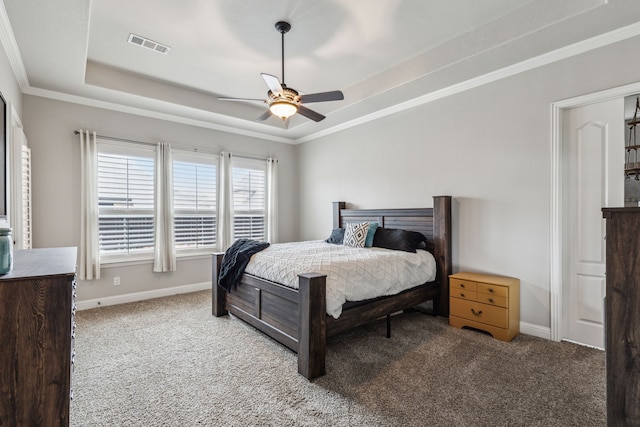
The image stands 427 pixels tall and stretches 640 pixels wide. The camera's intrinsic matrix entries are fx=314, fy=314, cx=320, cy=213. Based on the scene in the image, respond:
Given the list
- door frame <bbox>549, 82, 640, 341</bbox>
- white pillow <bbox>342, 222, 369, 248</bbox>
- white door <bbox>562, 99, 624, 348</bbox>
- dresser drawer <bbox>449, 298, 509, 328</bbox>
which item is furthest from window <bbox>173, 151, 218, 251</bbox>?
white door <bbox>562, 99, 624, 348</bbox>

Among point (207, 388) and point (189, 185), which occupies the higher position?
point (189, 185)

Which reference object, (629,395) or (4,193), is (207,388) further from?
(629,395)

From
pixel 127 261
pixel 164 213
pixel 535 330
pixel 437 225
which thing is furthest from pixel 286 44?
pixel 535 330

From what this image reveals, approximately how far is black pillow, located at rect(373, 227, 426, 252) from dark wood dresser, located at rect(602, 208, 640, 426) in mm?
2334

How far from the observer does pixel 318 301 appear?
2.39m

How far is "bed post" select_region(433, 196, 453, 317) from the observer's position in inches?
144

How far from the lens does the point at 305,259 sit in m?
3.02

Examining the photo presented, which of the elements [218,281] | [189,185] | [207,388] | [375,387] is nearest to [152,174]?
[189,185]

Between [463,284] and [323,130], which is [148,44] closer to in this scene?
[323,130]

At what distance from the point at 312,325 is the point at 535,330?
235 cm

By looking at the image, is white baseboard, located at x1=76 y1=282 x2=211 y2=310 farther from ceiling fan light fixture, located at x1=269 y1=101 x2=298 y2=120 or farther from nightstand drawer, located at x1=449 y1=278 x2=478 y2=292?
nightstand drawer, located at x1=449 y1=278 x2=478 y2=292

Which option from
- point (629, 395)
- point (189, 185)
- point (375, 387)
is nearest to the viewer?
point (629, 395)

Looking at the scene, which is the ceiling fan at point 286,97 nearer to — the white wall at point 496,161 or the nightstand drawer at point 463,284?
the white wall at point 496,161

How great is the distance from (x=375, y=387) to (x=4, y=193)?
318 cm
